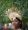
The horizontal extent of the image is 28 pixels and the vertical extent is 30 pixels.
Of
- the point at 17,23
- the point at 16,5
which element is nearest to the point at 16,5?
the point at 16,5

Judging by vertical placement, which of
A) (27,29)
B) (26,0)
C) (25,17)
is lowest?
(27,29)

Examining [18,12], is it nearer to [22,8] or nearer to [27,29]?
[22,8]

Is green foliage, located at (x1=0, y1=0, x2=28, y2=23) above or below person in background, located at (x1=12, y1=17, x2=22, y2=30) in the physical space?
above

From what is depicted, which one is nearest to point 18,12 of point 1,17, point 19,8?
point 19,8

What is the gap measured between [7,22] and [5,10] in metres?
0.11

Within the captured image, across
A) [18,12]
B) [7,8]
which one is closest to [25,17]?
[18,12]

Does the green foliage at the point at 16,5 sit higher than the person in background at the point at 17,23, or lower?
higher

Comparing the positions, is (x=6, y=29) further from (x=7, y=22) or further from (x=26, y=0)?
(x=26, y=0)

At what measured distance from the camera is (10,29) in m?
1.07

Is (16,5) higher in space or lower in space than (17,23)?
higher

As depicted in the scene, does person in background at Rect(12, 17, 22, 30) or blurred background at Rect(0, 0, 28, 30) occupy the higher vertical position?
blurred background at Rect(0, 0, 28, 30)

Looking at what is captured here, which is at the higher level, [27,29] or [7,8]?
[7,8]

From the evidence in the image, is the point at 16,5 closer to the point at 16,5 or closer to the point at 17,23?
the point at 16,5

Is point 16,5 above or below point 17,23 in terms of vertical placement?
above
